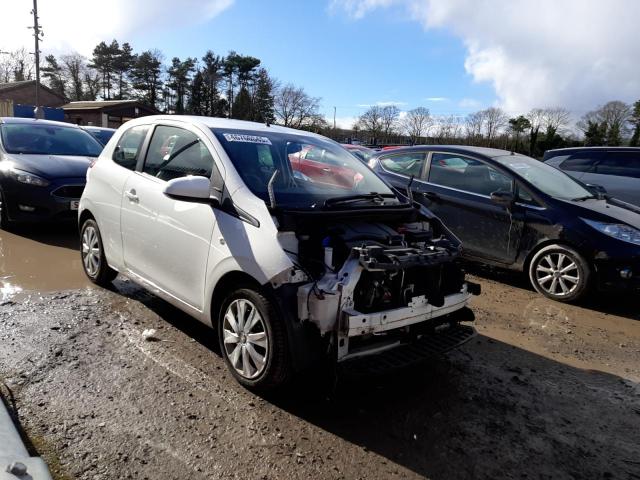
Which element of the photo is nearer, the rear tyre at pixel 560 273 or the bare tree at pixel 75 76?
the rear tyre at pixel 560 273

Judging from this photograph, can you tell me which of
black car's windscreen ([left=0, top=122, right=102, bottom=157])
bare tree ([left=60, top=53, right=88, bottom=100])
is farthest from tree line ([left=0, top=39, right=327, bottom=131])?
black car's windscreen ([left=0, top=122, right=102, bottom=157])

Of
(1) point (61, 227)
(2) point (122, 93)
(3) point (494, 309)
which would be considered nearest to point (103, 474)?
(3) point (494, 309)

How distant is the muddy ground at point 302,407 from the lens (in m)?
2.64

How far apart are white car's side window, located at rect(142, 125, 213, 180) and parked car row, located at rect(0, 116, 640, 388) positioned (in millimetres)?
15

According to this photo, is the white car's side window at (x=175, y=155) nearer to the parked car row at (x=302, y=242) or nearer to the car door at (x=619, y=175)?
the parked car row at (x=302, y=242)

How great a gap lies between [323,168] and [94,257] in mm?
2725

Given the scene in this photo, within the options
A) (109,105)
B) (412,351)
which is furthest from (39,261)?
(109,105)

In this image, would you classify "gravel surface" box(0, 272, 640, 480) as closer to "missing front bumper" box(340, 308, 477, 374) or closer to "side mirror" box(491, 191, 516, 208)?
"missing front bumper" box(340, 308, 477, 374)

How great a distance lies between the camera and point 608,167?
31.6 ft

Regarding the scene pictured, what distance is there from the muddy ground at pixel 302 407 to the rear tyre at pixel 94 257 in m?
0.39

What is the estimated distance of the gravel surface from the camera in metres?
2.64

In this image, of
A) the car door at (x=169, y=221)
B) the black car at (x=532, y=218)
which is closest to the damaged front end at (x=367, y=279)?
the car door at (x=169, y=221)

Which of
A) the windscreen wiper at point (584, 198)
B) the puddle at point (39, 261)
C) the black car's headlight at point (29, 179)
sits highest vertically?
the windscreen wiper at point (584, 198)

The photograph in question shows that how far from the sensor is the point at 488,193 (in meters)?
6.28
